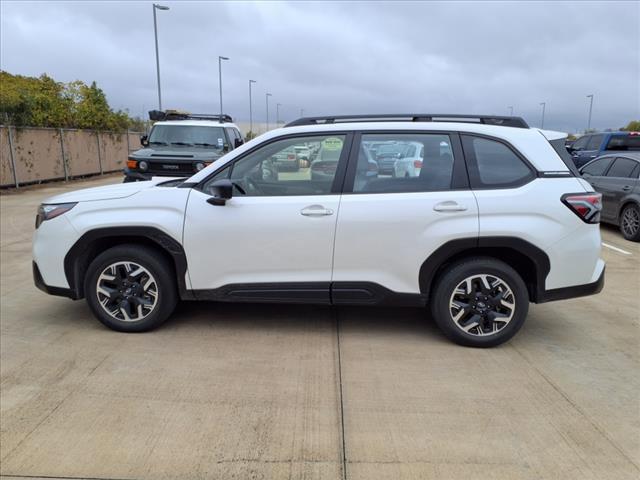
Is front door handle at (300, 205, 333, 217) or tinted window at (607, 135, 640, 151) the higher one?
tinted window at (607, 135, 640, 151)

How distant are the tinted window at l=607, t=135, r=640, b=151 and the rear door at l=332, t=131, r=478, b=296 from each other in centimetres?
1236

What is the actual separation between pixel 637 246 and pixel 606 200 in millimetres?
1438

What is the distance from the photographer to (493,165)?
4238mm

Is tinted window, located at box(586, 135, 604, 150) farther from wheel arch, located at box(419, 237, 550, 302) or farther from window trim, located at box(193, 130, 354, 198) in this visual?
window trim, located at box(193, 130, 354, 198)

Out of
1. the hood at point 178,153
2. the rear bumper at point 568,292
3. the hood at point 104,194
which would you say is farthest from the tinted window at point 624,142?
the hood at point 104,194

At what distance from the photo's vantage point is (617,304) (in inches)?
218

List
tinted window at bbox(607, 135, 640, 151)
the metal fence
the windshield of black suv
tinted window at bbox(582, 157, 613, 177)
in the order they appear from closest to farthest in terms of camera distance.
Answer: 1. tinted window at bbox(582, 157, 613, 177)
2. the windshield of black suv
3. tinted window at bbox(607, 135, 640, 151)
4. the metal fence

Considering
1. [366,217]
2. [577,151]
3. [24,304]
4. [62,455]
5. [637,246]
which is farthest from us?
[577,151]

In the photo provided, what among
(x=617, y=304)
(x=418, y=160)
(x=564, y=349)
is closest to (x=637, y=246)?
(x=617, y=304)

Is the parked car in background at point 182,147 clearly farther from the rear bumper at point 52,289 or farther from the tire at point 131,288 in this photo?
the tire at point 131,288

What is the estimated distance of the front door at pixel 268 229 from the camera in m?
4.21

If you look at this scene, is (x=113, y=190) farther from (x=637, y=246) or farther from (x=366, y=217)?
(x=637, y=246)

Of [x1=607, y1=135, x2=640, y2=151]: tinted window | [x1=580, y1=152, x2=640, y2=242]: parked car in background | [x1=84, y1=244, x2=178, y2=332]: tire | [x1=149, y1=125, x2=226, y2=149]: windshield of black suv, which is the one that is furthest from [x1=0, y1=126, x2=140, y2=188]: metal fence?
[x1=607, y1=135, x2=640, y2=151]: tinted window

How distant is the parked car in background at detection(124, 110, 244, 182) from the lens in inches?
395
